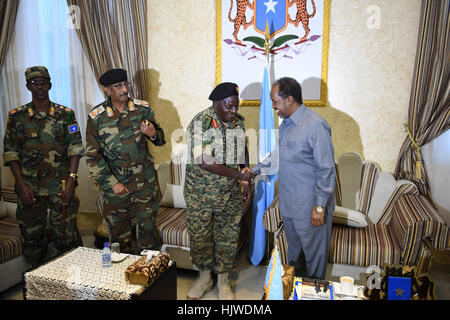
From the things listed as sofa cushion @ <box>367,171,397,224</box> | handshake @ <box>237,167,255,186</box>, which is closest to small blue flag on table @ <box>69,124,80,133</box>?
handshake @ <box>237,167,255,186</box>

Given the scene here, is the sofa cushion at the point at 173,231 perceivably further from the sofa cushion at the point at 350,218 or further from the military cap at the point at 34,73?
the military cap at the point at 34,73

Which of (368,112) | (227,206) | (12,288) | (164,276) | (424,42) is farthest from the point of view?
(368,112)

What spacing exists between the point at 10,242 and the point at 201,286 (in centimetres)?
152

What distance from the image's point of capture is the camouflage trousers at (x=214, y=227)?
235 centimetres

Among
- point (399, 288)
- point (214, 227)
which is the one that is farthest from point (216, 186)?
point (399, 288)

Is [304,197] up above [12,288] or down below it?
above

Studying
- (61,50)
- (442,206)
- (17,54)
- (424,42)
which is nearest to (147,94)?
(61,50)

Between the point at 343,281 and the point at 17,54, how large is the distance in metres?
4.04

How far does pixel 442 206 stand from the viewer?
2.89 m

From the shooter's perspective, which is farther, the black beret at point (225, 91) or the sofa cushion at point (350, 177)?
the sofa cushion at point (350, 177)

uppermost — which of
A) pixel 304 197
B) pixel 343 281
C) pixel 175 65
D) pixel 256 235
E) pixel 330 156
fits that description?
pixel 175 65

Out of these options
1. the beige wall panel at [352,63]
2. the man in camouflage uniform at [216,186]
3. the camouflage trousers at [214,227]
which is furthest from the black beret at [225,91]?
the beige wall panel at [352,63]

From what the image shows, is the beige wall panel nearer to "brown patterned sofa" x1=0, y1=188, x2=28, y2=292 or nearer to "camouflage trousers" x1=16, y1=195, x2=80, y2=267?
"camouflage trousers" x1=16, y1=195, x2=80, y2=267

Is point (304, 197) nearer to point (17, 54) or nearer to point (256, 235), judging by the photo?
point (256, 235)
